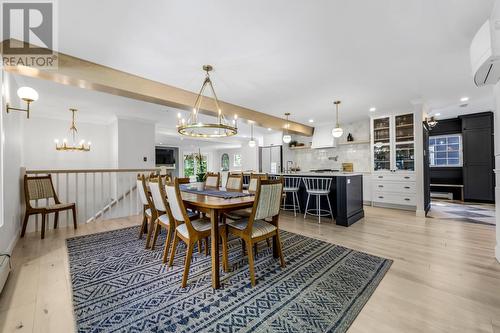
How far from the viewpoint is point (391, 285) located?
1.90 metres

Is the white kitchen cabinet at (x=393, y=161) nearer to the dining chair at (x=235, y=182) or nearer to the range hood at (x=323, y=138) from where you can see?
the range hood at (x=323, y=138)

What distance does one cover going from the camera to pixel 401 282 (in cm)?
195

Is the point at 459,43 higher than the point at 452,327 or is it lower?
higher

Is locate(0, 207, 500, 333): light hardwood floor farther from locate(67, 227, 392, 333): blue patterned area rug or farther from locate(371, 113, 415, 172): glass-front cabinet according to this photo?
locate(371, 113, 415, 172): glass-front cabinet

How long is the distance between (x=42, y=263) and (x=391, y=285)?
11.6 feet

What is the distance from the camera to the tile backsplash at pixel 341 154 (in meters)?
6.27

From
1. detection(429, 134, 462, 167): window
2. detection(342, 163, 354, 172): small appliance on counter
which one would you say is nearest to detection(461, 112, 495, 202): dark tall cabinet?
detection(429, 134, 462, 167): window

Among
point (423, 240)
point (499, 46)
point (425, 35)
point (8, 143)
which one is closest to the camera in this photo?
point (499, 46)

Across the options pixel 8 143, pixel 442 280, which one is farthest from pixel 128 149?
pixel 442 280

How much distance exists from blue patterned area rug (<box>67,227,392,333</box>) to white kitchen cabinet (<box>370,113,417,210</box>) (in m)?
3.44

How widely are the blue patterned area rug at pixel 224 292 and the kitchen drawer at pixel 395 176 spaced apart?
3484mm

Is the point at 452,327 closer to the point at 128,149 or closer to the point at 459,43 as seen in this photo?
the point at 459,43

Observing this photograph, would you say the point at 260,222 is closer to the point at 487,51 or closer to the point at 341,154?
the point at 487,51

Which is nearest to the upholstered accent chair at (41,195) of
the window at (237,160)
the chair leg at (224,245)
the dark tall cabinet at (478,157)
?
the chair leg at (224,245)
